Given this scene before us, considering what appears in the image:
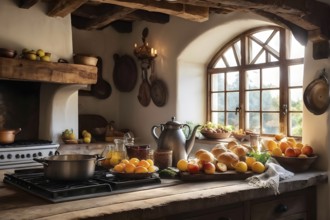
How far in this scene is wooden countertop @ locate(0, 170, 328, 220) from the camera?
4.27 ft

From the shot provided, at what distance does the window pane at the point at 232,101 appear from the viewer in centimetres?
390

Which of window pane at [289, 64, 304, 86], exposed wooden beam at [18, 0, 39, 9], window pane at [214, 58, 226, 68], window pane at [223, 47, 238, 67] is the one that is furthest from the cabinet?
exposed wooden beam at [18, 0, 39, 9]

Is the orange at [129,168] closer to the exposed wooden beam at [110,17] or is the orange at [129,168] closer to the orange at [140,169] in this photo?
the orange at [140,169]

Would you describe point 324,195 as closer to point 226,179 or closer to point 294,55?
point 226,179

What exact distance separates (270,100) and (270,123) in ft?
0.75

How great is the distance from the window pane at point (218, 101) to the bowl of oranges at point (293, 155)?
1590 millimetres

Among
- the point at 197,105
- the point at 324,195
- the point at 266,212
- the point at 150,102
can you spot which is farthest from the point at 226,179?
the point at 150,102

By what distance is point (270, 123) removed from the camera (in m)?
3.50

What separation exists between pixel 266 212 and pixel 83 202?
1.06 m

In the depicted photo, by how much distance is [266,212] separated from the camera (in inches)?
77.1

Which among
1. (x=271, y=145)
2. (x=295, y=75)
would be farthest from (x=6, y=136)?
(x=295, y=75)

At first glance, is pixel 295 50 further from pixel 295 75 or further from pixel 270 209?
pixel 270 209

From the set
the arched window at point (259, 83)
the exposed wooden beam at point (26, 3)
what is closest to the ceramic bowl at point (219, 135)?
the arched window at point (259, 83)

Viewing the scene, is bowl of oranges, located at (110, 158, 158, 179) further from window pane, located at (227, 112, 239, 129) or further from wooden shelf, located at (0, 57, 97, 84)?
window pane, located at (227, 112, 239, 129)
